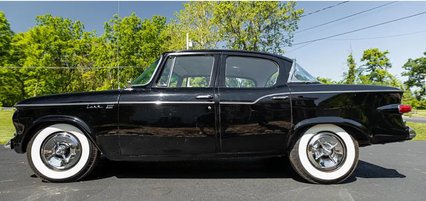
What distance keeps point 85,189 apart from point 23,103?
131 centimetres

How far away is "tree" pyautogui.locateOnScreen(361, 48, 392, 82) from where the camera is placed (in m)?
40.4

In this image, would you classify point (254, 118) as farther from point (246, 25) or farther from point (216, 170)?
point (246, 25)

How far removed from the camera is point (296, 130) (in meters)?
2.65

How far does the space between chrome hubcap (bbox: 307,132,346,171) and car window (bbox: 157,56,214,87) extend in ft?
4.91

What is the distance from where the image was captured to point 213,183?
2619 millimetres

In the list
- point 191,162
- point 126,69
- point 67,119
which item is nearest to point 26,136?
point 67,119

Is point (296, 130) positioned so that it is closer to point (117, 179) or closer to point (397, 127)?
point (397, 127)

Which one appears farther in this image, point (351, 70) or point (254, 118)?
point (351, 70)

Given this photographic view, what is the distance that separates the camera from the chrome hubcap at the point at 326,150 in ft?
8.86

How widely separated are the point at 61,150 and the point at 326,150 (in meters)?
3.24

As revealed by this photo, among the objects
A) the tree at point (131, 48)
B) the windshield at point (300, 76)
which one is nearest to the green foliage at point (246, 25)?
the tree at point (131, 48)

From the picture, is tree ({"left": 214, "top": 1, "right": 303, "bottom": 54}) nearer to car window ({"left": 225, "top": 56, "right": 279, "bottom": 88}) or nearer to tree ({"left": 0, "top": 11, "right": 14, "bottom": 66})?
car window ({"left": 225, "top": 56, "right": 279, "bottom": 88})

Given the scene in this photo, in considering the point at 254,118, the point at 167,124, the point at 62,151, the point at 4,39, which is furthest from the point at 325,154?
the point at 4,39

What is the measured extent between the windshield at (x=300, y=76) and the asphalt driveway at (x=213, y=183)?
1.25 m
